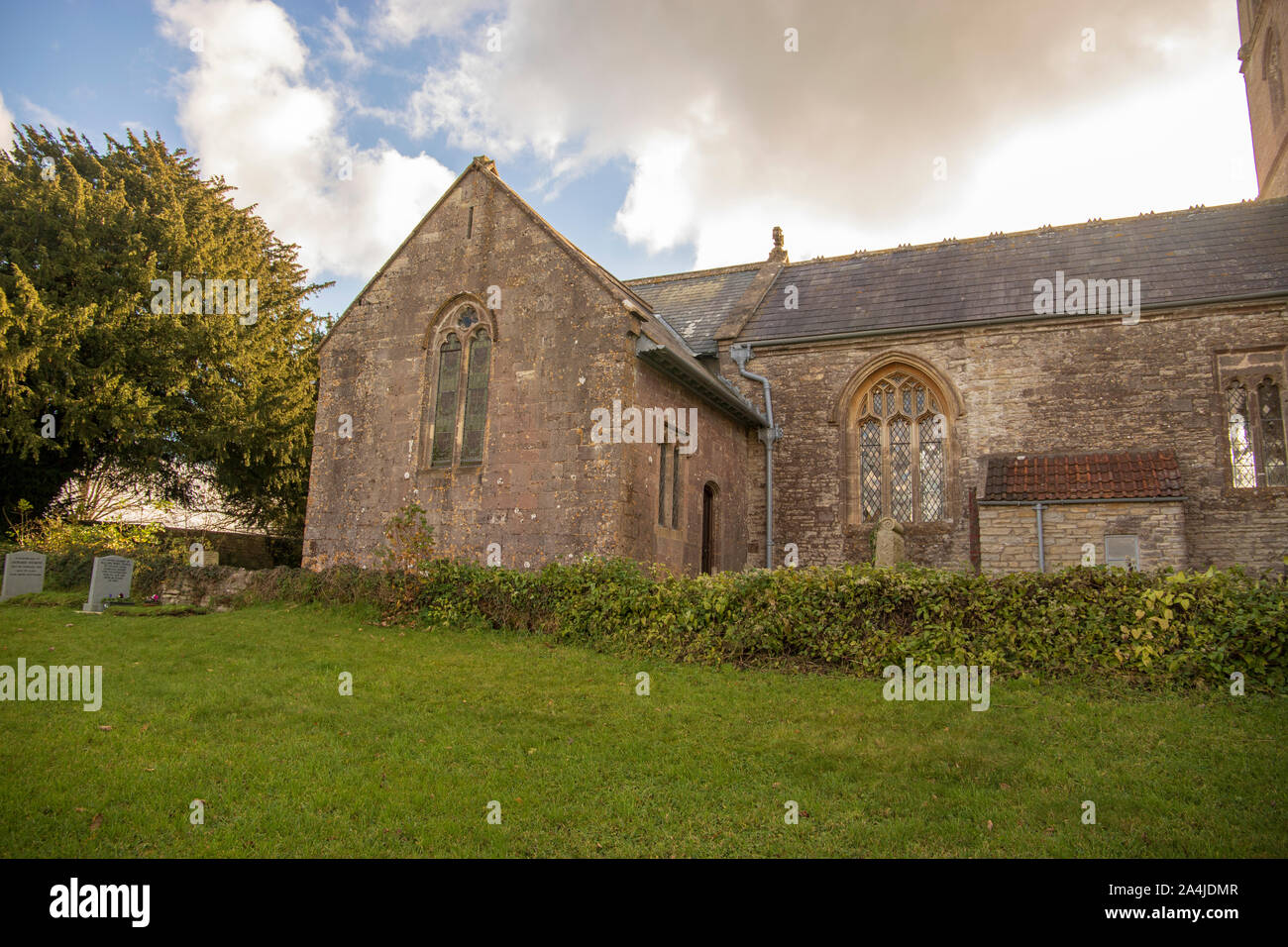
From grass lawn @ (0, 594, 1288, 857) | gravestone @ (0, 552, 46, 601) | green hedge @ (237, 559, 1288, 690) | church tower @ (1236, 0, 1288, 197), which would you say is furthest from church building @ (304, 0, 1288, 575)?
gravestone @ (0, 552, 46, 601)

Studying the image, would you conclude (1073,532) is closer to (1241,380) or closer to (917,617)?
(1241,380)

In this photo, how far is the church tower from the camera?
2183 centimetres

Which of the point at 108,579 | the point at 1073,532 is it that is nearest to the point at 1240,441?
the point at 1073,532

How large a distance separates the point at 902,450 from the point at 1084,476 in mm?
4413

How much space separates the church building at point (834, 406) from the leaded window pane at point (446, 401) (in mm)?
62

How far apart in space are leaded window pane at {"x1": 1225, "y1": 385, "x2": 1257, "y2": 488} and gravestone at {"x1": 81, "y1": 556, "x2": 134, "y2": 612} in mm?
22652

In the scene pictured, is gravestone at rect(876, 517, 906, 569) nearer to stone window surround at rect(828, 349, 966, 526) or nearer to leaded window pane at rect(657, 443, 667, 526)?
stone window surround at rect(828, 349, 966, 526)

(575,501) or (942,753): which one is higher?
(575,501)

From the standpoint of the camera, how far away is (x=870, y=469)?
61.3 ft

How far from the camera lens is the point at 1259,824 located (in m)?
5.16
